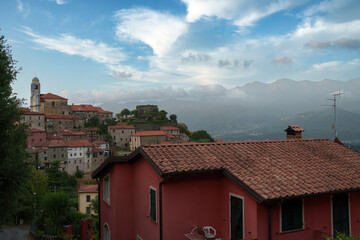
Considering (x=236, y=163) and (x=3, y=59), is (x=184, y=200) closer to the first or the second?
(x=236, y=163)

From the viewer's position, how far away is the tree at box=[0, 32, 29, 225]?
12.4 m

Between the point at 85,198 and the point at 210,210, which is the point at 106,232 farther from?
the point at 85,198

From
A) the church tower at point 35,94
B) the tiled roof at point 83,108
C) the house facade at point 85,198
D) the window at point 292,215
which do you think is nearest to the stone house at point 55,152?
the house facade at point 85,198

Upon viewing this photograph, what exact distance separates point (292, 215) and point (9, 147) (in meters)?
11.9

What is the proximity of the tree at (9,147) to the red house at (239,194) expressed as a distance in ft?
18.9

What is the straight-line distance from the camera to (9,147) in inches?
494

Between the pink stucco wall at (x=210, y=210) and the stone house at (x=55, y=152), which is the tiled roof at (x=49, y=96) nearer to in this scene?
the stone house at (x=55, y=152)

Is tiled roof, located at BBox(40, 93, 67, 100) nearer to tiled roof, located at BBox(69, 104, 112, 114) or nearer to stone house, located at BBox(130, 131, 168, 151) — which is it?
tiled roof, located at BBox(69, 104, 112, 114)

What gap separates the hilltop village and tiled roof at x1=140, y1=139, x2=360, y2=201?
6052cm

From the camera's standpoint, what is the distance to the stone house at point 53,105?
8906cm

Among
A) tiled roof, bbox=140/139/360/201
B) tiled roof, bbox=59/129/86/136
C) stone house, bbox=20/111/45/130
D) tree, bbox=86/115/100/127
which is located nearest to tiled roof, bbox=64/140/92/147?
tiled roof, bbox=59/129/86/136

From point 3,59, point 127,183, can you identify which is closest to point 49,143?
point 3,59

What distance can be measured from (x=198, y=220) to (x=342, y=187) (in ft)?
13.9

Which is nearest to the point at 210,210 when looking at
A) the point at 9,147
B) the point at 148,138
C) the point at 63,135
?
the point at 9,147
